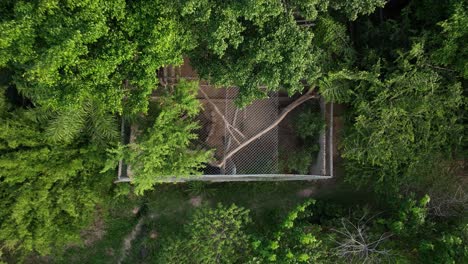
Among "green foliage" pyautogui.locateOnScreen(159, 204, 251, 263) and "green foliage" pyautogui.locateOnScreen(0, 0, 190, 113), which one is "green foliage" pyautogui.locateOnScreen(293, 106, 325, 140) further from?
"green foliage" pyautogui.locateOnScreen(0, 0, 190, 113)

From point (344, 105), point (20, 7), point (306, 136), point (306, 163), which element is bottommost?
point (306, 163)

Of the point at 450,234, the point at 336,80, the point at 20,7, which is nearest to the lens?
the point at 20,7

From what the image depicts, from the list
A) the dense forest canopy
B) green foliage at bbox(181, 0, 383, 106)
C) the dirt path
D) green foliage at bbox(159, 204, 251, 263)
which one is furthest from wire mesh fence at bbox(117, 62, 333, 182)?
the dirt path

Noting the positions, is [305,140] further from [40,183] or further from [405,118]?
[40,183]

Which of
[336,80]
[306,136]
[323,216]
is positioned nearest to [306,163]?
[306,136]

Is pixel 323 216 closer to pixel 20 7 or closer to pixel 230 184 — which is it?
pixel 230 184

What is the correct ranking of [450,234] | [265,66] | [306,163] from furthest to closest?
[306,163] → [450,234] → [265,66]
